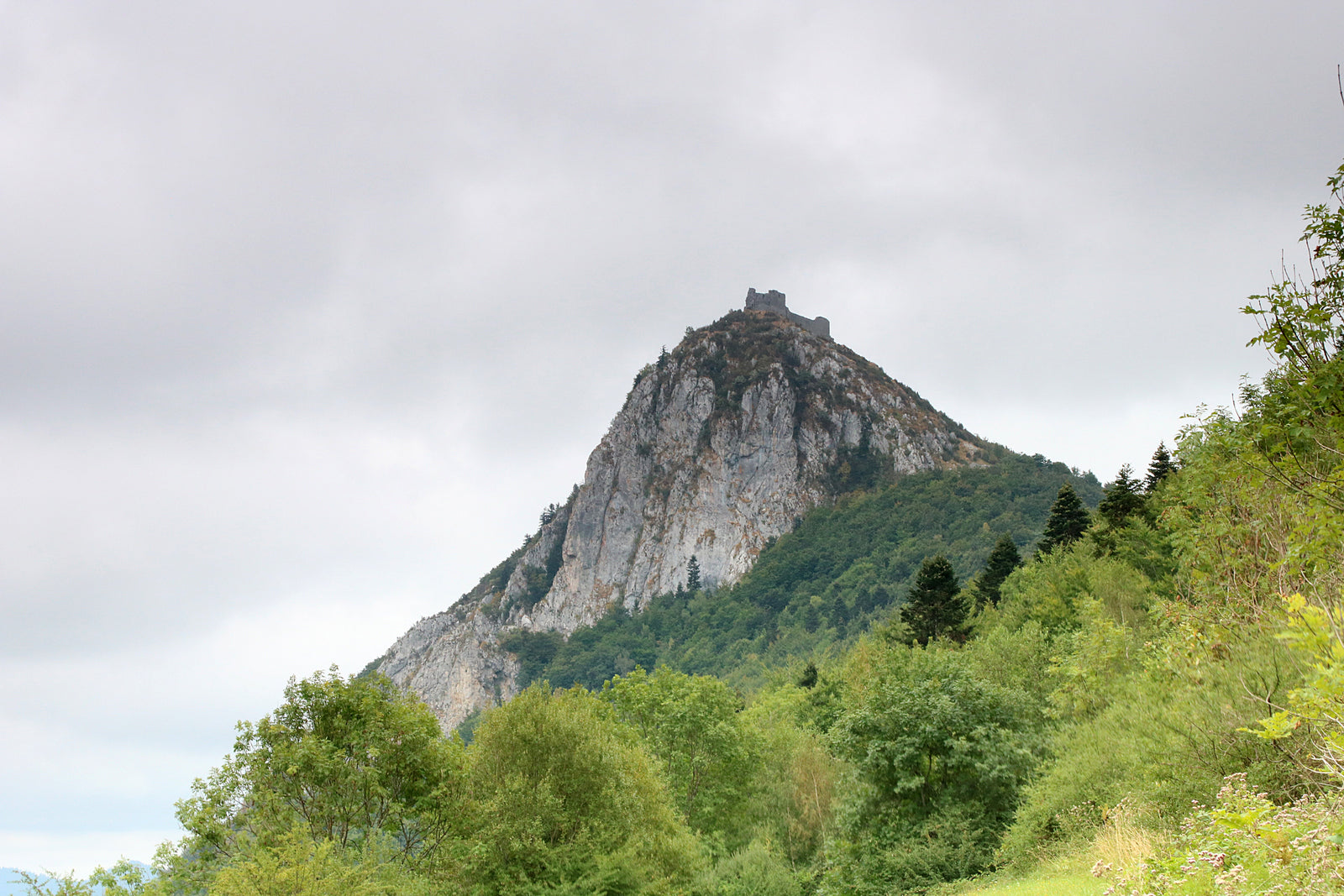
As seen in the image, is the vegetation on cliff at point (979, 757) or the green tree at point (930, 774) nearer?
the vegetation on cliff at point (979, 757)

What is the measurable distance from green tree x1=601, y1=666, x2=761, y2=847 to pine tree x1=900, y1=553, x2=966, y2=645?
15075 millimetres

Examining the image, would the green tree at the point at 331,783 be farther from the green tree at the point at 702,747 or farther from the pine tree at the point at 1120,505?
the pine tree at the point at 1120,505

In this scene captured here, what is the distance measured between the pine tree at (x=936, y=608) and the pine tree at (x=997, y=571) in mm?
6258

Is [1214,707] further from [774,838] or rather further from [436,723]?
[774,838]

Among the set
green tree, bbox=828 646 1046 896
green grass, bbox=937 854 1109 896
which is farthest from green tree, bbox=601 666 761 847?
green grass, bbox=937 854 1109 896

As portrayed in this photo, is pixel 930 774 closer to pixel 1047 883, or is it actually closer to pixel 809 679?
pixel 1047 883

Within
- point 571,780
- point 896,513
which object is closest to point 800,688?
point 571,780

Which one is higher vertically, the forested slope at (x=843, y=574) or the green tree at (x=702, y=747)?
the forested slope at (x=843, y=574)

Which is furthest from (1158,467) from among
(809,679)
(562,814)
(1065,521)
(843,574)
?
(843,574)

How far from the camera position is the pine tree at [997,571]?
62.9 m

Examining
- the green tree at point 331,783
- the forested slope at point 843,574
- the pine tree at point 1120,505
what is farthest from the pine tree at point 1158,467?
the forested slope at point 843,574

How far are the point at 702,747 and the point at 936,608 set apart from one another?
19.6 meters

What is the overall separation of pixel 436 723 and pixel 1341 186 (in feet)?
93.9

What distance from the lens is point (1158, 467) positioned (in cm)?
5631
